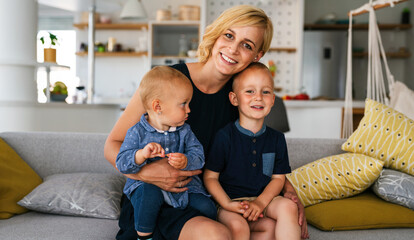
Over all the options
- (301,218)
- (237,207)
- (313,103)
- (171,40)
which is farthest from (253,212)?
(171,40)

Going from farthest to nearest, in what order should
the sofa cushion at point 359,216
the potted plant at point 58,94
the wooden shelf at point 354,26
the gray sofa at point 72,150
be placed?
1. the wooden shelf at point 354,26
2. the potted plant at point 58,94
3. the gray sofa at point 72,150
4. the sofa cushion at point 359,216

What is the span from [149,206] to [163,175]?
0.33ft

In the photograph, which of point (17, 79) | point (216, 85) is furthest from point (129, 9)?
point (216, 85)

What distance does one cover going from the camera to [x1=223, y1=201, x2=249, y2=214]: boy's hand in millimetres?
1317

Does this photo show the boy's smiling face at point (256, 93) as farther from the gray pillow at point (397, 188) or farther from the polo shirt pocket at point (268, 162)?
the gray pillow at point (397, 188)

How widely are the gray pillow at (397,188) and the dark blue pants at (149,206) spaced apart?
0.84m

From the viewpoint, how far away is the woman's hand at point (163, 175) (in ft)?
4.23

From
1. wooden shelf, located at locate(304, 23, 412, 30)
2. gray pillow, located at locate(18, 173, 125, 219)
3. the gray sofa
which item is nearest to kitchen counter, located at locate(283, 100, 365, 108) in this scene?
the gray sofa

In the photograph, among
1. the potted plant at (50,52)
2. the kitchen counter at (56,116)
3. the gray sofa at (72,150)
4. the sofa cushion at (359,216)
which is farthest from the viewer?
the potted plant at (50,52)

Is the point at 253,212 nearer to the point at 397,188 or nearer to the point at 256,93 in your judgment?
the point at 256,93

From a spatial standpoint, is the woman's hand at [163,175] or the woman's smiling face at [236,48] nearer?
the woman's hand at [163,175]

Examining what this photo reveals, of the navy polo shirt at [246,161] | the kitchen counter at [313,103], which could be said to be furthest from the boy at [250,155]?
the kitchen counter at [313,103]

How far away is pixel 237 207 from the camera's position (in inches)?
52.1

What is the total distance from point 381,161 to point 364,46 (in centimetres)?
591
